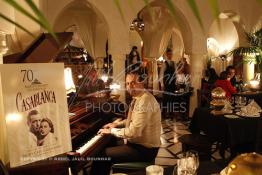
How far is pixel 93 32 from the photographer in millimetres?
11336

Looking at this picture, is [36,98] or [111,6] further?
[111,6]

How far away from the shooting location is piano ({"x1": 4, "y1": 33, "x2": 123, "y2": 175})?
2053mm

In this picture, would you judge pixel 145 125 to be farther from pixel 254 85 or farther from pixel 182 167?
pixel 254 85

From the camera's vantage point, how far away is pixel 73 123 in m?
2.99

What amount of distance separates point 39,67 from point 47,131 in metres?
0.48

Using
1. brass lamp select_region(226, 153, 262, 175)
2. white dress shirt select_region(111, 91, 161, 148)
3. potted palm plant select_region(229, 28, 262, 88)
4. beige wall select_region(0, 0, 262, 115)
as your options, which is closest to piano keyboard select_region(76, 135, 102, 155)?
white dress shirt select_region(111, 91, 161, 148)

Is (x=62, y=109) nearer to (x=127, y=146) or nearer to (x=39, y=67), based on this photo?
(x=39, y=67)

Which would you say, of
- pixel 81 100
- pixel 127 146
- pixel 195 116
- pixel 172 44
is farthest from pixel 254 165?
pixel 172 44

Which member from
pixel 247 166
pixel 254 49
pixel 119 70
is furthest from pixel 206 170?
pixel 254 49

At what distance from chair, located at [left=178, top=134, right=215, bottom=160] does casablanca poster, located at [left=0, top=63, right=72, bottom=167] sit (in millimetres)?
2353

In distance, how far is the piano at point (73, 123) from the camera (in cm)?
205

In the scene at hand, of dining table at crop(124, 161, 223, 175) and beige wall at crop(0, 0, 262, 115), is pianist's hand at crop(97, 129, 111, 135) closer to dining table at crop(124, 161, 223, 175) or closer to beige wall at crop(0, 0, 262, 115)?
dining table at crop(124, 161, 223, 175)

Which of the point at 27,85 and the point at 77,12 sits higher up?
the point at 77,12

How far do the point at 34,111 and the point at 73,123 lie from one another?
1076 mm
